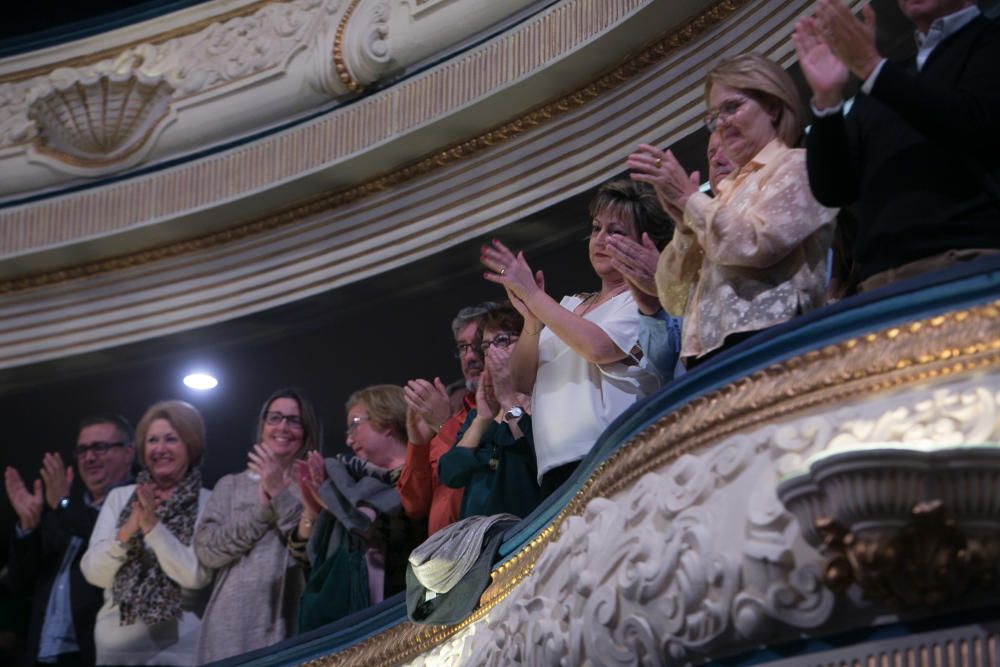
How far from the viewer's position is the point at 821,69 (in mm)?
3811

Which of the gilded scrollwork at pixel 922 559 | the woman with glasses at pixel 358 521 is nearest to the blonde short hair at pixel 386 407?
the woman with glasses at pixel 358 521

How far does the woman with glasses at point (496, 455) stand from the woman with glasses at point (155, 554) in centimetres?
214

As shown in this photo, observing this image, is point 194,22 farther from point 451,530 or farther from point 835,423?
point 835,423

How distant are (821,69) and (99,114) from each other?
6492 millimetres

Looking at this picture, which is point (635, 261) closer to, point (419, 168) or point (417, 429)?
point (417, 429)

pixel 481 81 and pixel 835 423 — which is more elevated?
pixel 481 81

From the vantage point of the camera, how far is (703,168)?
283 inches

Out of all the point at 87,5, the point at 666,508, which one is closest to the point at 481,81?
the point at 87,5

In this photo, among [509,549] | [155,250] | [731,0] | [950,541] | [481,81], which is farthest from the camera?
[155,250]

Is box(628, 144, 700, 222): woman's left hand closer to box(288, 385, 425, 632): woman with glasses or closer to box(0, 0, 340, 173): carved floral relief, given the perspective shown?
box(288, 385, 425, 632): woman with glasses

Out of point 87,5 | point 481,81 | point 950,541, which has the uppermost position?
point 87,5

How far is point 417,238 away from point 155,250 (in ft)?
5.61

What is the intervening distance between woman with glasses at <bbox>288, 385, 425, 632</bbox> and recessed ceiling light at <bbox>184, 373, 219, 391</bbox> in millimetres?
2776

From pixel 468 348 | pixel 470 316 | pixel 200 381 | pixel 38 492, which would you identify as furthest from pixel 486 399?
pixel 200 381
